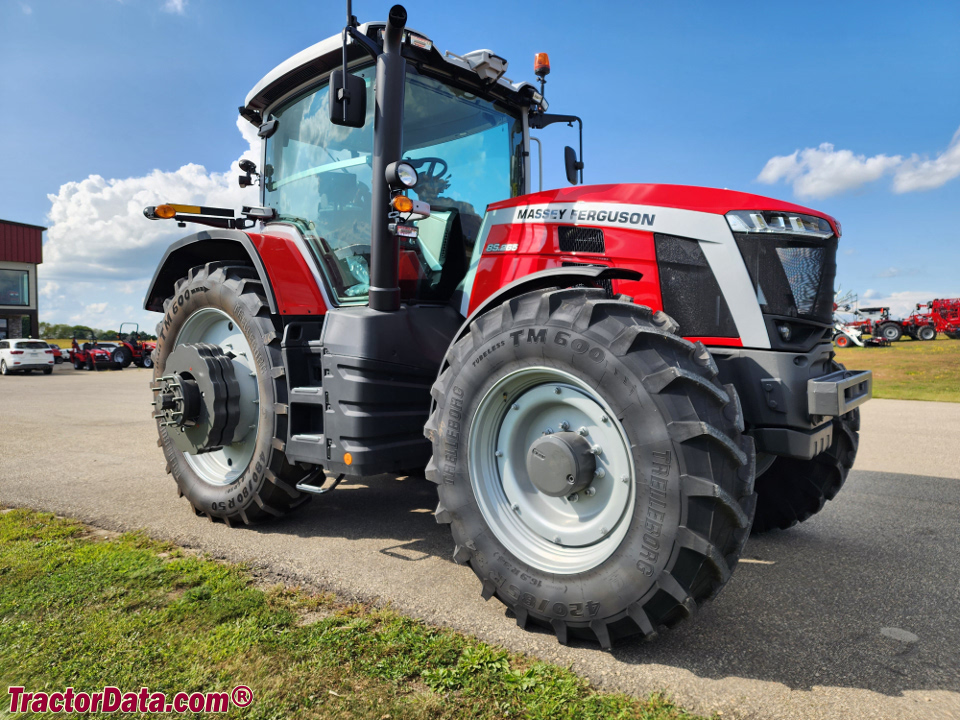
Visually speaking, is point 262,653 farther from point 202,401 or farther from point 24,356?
point 24,356

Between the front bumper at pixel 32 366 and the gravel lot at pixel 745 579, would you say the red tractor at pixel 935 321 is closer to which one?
the gravel lot at pixel 745 579

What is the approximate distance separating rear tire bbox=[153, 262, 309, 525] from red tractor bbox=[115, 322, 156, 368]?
2544 centimetres

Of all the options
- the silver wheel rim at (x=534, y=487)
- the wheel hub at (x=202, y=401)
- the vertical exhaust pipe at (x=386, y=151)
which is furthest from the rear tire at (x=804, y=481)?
the wheel hub at (x=202, y=401)

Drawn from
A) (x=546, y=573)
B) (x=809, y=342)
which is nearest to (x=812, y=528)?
(x=809, y=342)

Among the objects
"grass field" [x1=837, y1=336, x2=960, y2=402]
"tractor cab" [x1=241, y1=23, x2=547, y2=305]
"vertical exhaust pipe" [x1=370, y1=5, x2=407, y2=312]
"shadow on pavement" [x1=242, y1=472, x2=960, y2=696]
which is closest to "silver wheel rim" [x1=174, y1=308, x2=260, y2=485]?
"shadow on pavement" [x1=242, y1=472, x2=960, y2=696]

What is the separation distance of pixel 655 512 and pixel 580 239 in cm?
143

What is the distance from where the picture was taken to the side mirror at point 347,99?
3.23 meters

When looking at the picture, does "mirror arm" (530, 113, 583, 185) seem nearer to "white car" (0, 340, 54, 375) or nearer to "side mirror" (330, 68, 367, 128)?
"side mirror" (330, 68, 367, 128)

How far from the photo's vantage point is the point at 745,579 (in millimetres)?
3178

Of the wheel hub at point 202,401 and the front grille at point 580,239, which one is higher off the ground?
the front grille at point 580,239

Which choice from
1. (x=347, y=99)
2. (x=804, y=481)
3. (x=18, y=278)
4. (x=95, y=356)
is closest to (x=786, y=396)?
(x=804, y=481)

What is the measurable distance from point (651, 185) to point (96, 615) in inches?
124

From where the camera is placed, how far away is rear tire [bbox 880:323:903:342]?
3334 centimetres

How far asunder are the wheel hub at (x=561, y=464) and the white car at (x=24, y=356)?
86.9 feet
